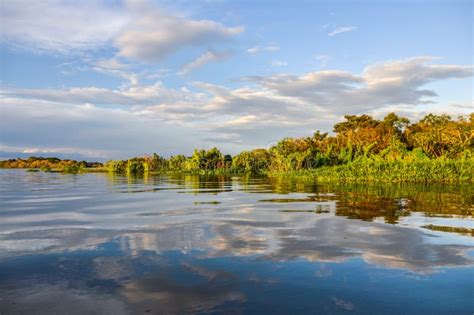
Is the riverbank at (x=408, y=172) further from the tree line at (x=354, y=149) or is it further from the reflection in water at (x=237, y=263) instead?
the reflection in water at (x=237, y=263)

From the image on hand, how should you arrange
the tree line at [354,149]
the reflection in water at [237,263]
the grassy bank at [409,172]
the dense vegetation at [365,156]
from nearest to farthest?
the reflection in water at [237,263] → the grassy bank at [409,172] → the dense vegetation at [365,156] → the tree line at [354,149]

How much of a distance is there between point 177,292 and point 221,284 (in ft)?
2.11

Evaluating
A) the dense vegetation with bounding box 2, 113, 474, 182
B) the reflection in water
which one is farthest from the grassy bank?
the reflection in water

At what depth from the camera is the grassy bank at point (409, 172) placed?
27.5 metres

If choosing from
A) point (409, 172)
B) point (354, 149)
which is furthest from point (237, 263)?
point (354, 149)

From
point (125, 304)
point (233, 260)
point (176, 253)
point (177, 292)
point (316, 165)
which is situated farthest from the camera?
point (316, 165)

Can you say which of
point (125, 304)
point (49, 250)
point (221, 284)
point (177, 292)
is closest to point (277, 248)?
point (221, 284)

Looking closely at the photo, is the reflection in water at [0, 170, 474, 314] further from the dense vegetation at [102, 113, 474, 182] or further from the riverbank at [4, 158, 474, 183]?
the dense vegetation at [102, 113, 474, 182]

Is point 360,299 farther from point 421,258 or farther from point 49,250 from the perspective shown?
point 49,250

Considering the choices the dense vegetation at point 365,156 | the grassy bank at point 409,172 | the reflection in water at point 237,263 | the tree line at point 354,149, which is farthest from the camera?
the tree line at point 354,149

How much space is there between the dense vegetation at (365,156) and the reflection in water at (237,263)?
62.5 ft

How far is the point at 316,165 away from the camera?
1780 inches

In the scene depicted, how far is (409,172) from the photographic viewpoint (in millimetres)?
28828

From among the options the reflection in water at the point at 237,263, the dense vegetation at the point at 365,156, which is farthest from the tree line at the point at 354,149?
the reflection in water at the point at 237,263
